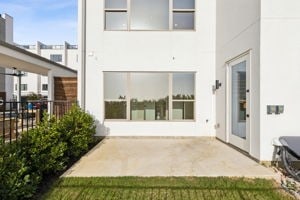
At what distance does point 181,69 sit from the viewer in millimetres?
9266

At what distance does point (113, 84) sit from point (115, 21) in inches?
85.6

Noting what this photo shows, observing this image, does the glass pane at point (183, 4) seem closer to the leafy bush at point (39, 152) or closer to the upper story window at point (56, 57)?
the leafy bush at point (39, 152)

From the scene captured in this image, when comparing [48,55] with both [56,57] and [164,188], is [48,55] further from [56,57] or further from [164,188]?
[164,188]

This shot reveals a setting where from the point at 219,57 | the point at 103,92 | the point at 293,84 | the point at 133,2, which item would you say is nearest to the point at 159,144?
the point at 103,92

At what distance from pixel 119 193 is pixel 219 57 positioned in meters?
6.09

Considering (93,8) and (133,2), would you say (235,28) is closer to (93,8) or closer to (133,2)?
(133,2)

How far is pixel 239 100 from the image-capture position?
7184 millimetres

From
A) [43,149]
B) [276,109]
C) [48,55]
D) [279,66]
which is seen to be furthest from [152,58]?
[48,55]

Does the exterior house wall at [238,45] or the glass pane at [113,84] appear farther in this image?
the glass pane at [113,84]

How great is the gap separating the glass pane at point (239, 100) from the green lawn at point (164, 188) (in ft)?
8.20

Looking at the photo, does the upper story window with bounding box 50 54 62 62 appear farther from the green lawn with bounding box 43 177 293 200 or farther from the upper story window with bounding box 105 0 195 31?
the green lawn with bounding box 43 177 293 200

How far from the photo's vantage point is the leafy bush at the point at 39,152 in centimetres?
352

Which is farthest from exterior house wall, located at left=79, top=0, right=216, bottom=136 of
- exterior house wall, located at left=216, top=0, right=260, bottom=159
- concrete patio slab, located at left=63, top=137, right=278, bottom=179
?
concrete patio slab, located at left=63, top=137, right=278, bottom=179

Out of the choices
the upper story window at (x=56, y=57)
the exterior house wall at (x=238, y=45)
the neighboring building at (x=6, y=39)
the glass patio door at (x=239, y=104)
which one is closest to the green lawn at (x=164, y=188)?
the exterior house wall at (x=238, y=45)
